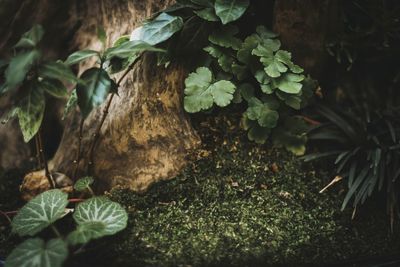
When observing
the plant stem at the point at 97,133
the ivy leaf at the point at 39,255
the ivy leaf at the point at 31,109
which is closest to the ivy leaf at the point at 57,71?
the ivy leaf at the point at 31,109

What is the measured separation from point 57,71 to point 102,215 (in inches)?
28.5

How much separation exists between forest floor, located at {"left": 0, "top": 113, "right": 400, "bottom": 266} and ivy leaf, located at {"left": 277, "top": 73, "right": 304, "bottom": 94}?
435 millimetres

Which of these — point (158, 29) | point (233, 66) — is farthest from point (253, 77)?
point (158, 29)

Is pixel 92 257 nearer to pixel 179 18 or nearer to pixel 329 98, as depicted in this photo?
pixel 179 18

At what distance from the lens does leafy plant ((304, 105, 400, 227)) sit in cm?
228

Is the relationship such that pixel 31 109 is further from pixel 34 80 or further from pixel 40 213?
pixel 40 213

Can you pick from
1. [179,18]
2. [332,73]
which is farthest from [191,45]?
[332,73]

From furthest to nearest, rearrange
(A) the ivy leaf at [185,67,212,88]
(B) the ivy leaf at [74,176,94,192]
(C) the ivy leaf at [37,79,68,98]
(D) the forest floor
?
(A) the ivy leaf at [185,67,212,88], (B) the ivy leaf at [74,176,94,192], (D) the forest floor, (C) the ivy leaf at [37,79,68,98]

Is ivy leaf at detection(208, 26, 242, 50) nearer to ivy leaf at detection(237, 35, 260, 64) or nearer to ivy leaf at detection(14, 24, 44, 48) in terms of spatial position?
ivy leaf at detection(237, 35, 260, 64)

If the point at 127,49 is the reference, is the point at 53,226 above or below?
below

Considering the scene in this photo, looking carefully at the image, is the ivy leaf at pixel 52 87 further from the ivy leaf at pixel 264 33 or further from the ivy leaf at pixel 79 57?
the ivy leaf at pixel 264 33

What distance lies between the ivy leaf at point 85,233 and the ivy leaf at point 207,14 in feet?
4.00

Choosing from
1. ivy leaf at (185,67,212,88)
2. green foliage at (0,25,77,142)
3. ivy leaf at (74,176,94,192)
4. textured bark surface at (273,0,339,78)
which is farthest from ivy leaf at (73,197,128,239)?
textured bark surface at (273,0,339,78)

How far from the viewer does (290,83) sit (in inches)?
89.0
